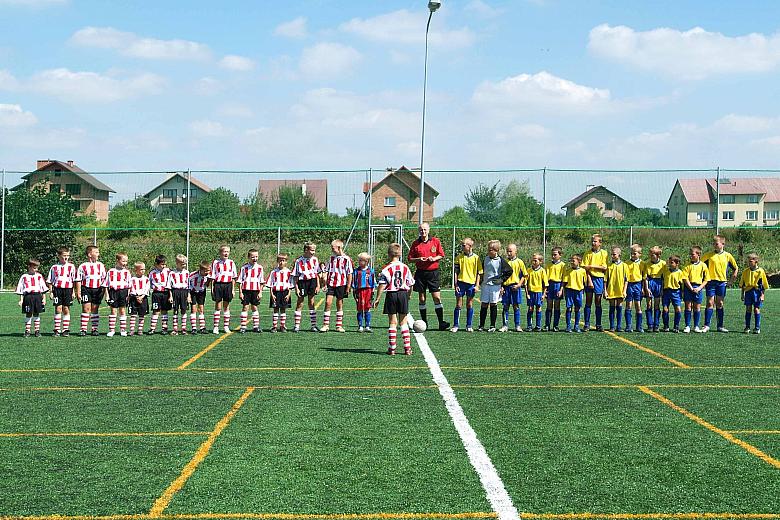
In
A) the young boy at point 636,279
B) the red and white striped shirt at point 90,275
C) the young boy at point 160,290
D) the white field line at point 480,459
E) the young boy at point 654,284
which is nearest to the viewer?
the white field line at point 480,459

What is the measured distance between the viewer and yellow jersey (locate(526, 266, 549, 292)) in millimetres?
16031

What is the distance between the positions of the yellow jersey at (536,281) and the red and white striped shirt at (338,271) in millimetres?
3543

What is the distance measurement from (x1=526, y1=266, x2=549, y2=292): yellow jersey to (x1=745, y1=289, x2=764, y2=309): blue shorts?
3.75 meters

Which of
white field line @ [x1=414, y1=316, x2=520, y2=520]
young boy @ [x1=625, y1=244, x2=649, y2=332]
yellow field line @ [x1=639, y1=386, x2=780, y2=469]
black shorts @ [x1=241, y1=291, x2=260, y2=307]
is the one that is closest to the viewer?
white field line @ [x1=414, y1=316, x2=520, y2=520]

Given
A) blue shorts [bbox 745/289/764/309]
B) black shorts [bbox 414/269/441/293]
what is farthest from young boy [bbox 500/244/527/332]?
blue shorts [bbox 745/289/764/309]

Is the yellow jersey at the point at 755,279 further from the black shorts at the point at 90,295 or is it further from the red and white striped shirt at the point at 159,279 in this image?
the black shorts at the point at 90,295

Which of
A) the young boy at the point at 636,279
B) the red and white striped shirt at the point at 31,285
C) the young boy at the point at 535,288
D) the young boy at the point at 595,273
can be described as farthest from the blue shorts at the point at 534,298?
the red and white striped shirt at the point at 31,285

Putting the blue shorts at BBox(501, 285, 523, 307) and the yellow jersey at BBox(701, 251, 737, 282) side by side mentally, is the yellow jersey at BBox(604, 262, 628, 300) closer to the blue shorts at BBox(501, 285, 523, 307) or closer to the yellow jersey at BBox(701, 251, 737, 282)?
the yellow jersey at BBox(701, 251, 737, 282)

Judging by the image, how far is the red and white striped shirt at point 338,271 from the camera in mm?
15415

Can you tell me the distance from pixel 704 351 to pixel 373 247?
60.1 feet

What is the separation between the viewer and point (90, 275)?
14.9m

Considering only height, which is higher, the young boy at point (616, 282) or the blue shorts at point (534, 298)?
the young boy at point (616, 282)

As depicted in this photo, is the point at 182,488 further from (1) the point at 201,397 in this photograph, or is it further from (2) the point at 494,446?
(1) the point at 201,397

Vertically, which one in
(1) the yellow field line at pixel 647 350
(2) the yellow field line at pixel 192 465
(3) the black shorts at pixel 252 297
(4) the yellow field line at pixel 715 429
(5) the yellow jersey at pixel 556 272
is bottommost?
(2) the yellow field line at pixel 192 465
